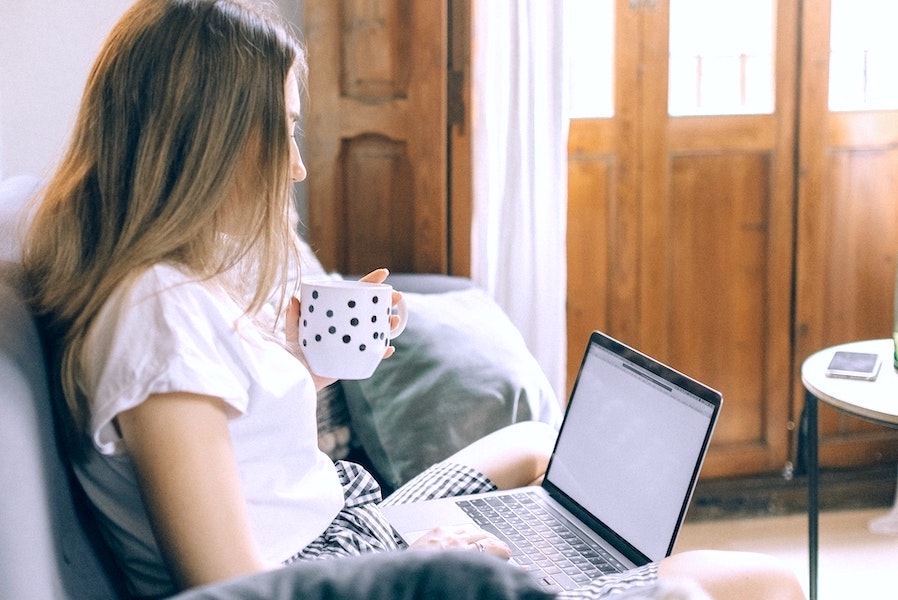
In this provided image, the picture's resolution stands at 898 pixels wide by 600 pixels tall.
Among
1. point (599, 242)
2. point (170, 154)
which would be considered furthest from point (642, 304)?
point (170, 154)

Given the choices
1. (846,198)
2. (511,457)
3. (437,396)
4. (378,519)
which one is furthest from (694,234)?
(378,519)

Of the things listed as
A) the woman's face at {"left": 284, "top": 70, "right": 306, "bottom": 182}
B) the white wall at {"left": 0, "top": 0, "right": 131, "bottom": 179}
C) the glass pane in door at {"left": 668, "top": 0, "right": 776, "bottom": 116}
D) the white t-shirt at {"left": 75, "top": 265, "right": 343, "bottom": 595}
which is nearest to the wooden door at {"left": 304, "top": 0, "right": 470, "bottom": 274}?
the white wall at {"left": 0, "top": 0, "right": 131, "bottom": 179}

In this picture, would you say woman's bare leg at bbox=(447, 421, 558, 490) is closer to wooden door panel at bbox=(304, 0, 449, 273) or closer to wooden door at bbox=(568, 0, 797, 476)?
wooden door panel at bbox=(304, 0, 449, 273)

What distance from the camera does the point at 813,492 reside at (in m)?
2.17

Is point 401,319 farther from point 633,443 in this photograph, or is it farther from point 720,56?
point 720,56

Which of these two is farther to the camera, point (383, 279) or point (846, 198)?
A: point (846, 198)

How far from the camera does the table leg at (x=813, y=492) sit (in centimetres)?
213

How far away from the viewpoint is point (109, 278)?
102 cm

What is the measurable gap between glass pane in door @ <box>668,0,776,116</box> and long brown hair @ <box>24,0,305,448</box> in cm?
204

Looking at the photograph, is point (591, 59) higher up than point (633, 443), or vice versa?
point (591, 59)

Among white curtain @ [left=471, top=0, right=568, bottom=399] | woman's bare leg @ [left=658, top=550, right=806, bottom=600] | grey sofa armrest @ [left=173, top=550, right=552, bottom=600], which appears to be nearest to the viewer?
grey sofa armrest @ [left=173, top=550, right=552, bottom=600]

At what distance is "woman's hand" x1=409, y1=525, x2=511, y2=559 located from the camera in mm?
1158

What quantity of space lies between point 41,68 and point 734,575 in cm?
206

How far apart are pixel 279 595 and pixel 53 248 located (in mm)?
709
